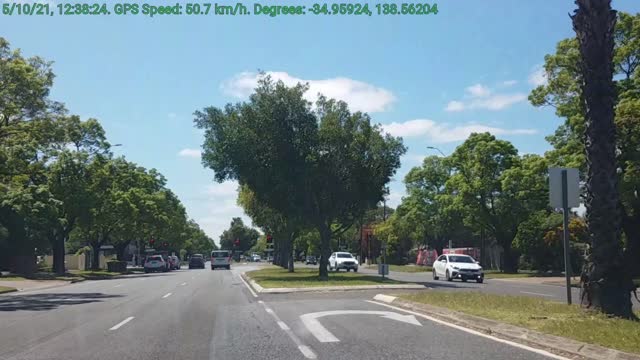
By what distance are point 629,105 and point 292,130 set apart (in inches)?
669

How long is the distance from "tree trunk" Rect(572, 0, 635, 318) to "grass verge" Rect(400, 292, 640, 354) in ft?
2.00

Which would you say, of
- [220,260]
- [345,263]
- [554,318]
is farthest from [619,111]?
[220,260]

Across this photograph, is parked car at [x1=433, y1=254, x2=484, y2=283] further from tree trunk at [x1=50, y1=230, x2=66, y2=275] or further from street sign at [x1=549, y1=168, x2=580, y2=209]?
tree trunk at [x1=50, y1=230, x2=66, y2=275]

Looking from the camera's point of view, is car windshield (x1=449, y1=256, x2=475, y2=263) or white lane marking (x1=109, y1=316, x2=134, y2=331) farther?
car windshield (x1=449, y1=256, x2=475, y2=263)

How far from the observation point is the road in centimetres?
1052

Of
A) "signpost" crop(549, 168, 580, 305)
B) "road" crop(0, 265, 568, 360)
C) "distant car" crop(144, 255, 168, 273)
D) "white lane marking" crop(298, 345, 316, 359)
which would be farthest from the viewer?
"distant car" crop(144, 255, 168, 273)

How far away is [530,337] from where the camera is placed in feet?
37.6

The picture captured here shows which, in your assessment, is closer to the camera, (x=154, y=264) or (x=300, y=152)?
(x=300, y=152)

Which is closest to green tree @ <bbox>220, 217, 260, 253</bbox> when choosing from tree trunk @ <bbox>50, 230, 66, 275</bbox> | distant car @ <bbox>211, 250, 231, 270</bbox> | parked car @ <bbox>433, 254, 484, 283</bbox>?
distant car @ <bbox>211, 250, 231, 270</bbox>

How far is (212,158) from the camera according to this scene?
3825 centimetres

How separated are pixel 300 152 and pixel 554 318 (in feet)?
79.5

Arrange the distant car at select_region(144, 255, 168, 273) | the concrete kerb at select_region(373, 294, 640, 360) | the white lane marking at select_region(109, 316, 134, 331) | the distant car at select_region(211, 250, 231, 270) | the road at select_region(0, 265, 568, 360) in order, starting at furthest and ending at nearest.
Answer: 1. the distant car at select_region(211, 250, 231, 270)
2. the distant car at select_region(144, 255, 168, 273)
3. the white lane marking at select_region(109, 316, 134, 331)
4. the road at select_region(0, 265, 568, 360)
5. the concrete kerb at select_region(373, 294, 640, 360)

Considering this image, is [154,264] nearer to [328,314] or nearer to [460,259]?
[460,259]

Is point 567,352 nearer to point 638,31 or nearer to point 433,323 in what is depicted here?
point 433,323
